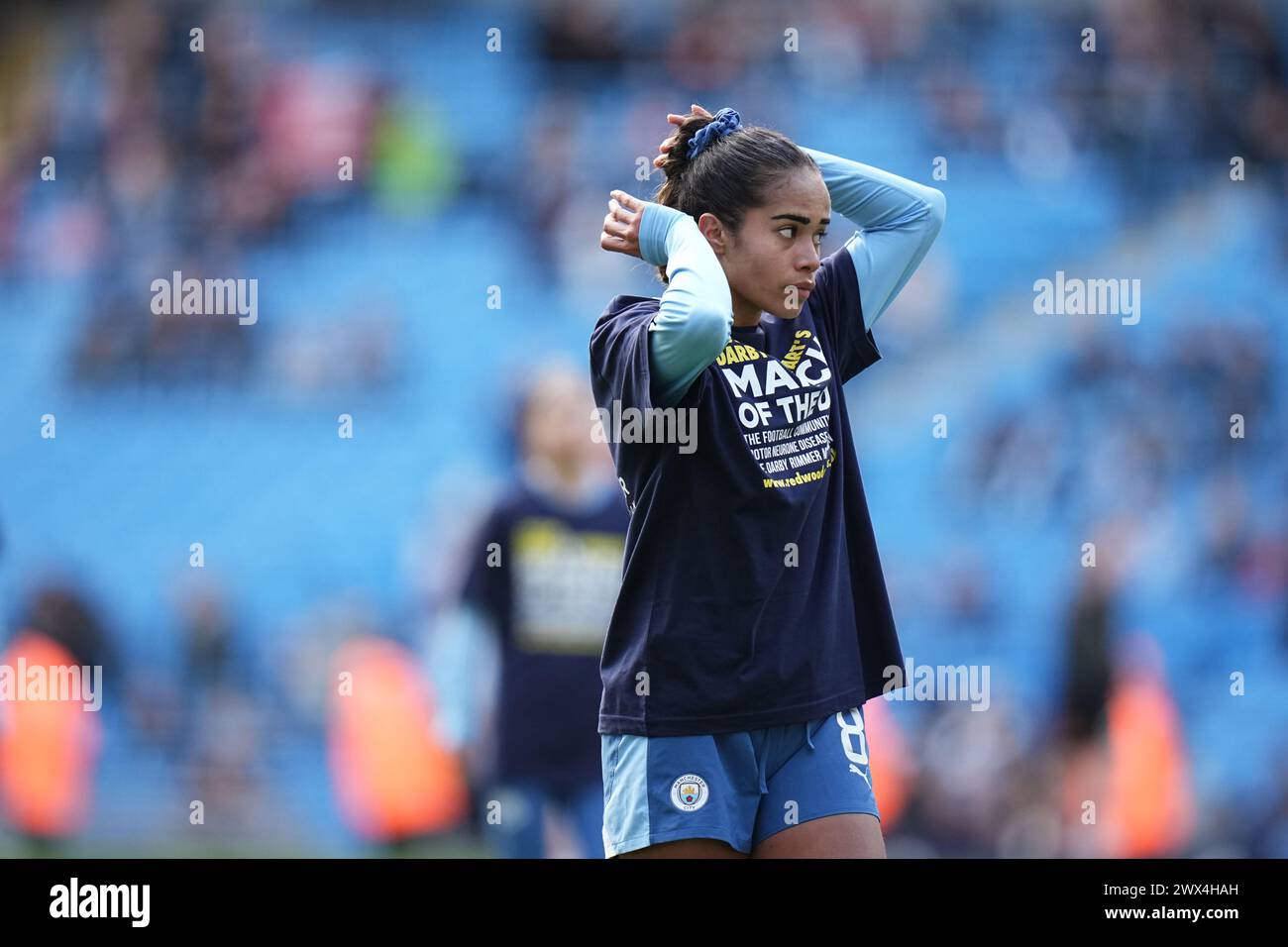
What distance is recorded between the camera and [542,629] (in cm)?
558

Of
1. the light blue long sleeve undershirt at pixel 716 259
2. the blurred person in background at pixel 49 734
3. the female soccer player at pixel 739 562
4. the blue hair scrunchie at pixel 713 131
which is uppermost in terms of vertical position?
the blue hair scrunchie at pixel 713 131

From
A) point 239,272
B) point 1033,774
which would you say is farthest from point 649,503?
point 239,272

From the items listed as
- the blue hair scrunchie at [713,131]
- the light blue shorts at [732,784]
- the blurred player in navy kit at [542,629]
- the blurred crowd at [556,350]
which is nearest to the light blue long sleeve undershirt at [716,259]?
the blue hair scrunchie at [713,131]

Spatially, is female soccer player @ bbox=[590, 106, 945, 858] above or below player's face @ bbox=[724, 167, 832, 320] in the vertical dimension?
below

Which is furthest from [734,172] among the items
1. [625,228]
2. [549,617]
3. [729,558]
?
[549,617]

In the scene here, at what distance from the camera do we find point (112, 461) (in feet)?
28.6

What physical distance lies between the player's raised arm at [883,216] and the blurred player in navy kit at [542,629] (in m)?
2.21

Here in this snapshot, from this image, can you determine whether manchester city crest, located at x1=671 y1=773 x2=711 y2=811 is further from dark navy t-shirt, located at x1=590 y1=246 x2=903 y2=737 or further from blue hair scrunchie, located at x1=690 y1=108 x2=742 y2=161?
blue hair scrunchie, located at x1=690 y1=108 x2=742 y2=161

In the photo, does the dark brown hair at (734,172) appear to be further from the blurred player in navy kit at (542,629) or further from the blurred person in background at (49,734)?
the blurred person in background at (49,734)

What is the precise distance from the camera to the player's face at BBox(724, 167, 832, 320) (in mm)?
3145

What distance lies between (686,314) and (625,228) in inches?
14.9

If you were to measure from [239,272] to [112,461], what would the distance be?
4.08ft

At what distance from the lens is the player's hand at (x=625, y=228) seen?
10.5 ft

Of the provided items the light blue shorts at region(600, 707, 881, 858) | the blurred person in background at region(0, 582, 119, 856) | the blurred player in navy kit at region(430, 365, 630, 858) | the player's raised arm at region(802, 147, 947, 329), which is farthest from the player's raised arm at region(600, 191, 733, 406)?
the blurred person in background at region(0, 582, 119, 856)
